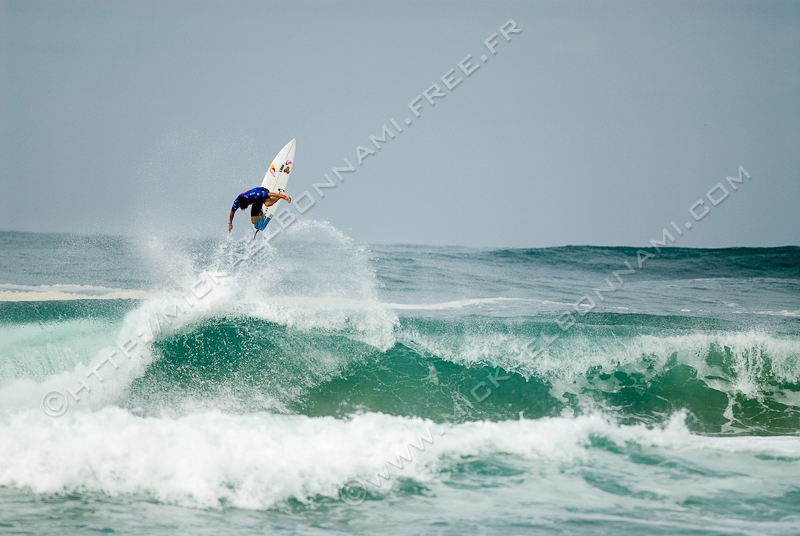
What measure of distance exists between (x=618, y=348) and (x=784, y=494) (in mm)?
4194

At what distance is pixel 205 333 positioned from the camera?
941cm

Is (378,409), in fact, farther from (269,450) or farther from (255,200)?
(255,200)

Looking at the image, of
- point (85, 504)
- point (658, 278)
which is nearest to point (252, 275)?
point (85, 504)

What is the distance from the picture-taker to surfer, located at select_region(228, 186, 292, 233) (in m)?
8.96

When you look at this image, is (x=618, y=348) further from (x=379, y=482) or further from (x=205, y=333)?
(x=205, y=333)

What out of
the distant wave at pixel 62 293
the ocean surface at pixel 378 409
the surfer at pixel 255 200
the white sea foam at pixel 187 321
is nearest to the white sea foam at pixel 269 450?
the ocean surface at pixel 378 409

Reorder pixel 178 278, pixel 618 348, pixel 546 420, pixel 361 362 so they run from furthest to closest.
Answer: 1. pixel 178 278
2. pixel 618 348
3. pixel 361 362
4. pixel 546 420

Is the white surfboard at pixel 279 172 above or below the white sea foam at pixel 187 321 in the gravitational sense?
above

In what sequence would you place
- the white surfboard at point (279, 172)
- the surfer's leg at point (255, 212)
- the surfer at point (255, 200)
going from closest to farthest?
the surfer at point (255, 200), the surfer's leg at point (255, 212), the white surfboard at point (279, 172)

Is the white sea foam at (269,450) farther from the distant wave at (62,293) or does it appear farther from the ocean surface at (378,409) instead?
the distant wave at (62,293)

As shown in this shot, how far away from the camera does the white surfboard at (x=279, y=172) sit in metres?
10.2

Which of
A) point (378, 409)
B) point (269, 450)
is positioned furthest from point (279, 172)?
point (269, 450)

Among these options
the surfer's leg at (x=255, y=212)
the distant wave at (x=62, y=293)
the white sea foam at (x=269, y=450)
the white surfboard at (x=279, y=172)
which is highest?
the white surfboard at (x=279, y=172)

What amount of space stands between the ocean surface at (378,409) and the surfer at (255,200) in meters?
1.39
